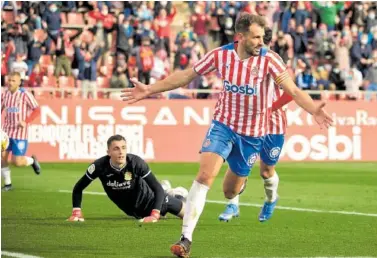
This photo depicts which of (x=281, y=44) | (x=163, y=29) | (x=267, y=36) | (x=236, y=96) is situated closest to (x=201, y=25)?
(x=163, y=29)

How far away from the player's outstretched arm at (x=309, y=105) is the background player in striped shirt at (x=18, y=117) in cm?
984

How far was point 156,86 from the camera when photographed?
10227 mm

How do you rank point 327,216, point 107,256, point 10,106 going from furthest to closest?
point 10,106
point 327,216
point 107,256

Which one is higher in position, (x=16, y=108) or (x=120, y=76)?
(x=16, y=108)

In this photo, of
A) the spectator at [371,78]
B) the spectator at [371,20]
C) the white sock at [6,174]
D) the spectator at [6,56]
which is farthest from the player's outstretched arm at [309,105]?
the spectator at [371,20]

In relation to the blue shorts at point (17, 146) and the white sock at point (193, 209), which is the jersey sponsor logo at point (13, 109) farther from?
the white sock at point (193, 209)

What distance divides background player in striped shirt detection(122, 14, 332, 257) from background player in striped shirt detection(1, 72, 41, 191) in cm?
892

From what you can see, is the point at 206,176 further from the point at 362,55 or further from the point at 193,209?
the point at 362,55

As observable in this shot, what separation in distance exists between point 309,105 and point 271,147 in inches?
127

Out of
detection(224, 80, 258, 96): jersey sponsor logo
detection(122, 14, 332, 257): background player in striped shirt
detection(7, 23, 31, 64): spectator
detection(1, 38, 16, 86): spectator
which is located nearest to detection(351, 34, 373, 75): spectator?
detection(7, 23, 31, 64): spectator

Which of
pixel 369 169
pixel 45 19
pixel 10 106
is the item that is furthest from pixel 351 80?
pixel 10 106

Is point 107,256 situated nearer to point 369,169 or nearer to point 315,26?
point 369,169

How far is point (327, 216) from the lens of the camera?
551 inches

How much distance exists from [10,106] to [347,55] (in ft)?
45.4
